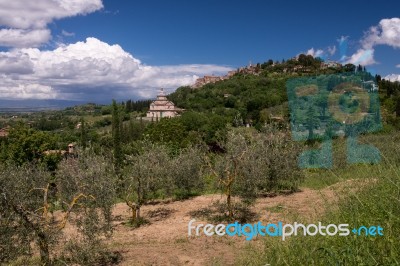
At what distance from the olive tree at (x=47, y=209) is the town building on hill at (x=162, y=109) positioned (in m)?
91.2

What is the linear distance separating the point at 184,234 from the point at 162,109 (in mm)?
100105

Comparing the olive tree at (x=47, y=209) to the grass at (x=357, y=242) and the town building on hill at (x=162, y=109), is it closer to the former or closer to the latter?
the grass at (x=357, y=242)

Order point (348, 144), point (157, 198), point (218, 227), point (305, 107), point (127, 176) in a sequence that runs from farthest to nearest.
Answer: point (157, 198) → point (348, 144) → point (127, 176) → point (305, 107) → point (218, 227)

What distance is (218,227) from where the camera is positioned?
35.8 ft

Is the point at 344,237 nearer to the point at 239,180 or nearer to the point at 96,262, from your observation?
the point at 96,262

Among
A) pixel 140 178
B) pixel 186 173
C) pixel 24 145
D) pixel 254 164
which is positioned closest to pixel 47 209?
pixel 140 178

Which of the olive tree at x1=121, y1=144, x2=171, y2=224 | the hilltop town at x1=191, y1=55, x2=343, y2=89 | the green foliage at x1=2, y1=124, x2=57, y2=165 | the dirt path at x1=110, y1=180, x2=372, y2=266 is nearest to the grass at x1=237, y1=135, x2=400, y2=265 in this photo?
the dirt path at x1=110, y1=180, x2=372, y2=266

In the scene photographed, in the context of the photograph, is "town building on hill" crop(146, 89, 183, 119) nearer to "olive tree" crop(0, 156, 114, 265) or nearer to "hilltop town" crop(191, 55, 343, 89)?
"hilltop town" crop(191, 55, 343, 89)

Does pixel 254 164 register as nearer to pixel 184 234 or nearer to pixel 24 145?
pixel 184 234

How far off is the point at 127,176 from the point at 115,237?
266 cm

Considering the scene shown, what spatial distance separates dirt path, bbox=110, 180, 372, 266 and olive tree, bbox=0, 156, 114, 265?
1434mm

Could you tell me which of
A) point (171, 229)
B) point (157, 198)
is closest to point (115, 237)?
point (171, 229)

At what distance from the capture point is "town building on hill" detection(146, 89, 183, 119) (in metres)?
107

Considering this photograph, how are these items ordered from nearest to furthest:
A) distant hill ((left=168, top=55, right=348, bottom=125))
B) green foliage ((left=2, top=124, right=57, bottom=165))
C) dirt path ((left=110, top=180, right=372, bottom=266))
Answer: dirt path ((left=110, top=180, right=372, bottom=266)), green foliage ((left=2, top=124, right=57, bottom=165)), distant hill ((left=168, top=55, right=348, bottom=125))
